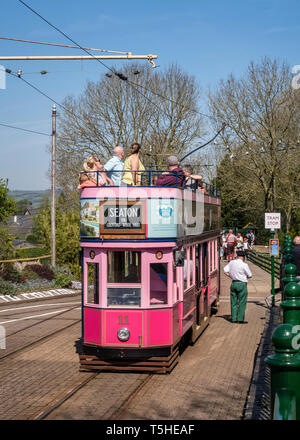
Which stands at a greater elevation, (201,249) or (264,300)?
(201,249)

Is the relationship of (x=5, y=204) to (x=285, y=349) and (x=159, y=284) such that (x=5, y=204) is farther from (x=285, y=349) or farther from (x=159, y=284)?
(x=285, y=349)

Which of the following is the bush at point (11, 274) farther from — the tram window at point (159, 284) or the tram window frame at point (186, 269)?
the tram window at point (159, 284)

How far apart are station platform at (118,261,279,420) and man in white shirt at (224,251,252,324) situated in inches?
13.2

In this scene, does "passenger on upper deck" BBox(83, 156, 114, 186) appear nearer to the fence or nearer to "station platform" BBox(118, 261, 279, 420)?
"station platform" BBox(118, 261, 279, 420)

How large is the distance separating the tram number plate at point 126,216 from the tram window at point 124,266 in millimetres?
471

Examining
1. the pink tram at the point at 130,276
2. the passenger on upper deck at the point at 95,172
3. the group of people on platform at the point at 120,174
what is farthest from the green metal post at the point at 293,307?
the passenger on upper deck at the point at 95,172

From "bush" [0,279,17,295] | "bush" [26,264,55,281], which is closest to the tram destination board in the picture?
"bush" [0,279,17,295]

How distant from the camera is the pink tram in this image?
10.4 m

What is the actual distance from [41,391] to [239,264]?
7.25 meters

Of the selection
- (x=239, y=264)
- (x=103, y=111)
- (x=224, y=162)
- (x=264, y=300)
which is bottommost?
(x=264, y=300)
